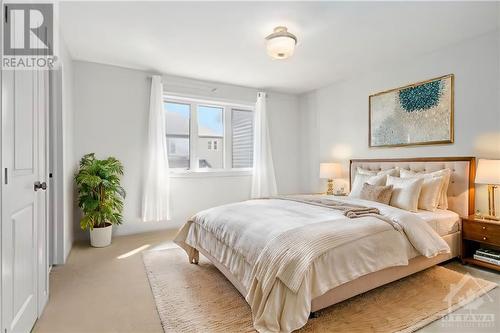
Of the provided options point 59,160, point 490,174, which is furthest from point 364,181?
point 59,160

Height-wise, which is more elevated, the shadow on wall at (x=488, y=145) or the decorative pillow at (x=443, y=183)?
the shadow on wall at (x=488, y=145)

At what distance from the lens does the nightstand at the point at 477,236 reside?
254 centimetres

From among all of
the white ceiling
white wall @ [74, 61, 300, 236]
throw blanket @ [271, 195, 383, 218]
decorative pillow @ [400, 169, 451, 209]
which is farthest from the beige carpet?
the white ceiling

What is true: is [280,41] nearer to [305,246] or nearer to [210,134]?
[305,246]

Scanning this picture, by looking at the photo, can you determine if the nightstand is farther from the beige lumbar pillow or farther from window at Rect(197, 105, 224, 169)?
window at Rect(197, 105, 224, 169)

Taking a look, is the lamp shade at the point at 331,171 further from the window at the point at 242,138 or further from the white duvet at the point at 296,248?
the white duvet at the point at 296,248

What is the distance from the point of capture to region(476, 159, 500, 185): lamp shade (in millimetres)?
2547

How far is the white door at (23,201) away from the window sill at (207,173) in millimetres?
2356

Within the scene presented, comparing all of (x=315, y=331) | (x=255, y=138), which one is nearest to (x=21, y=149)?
(x=315, y=331)

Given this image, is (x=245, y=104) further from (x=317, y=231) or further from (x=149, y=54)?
(x=317, y=231)

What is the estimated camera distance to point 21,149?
5.34 ft

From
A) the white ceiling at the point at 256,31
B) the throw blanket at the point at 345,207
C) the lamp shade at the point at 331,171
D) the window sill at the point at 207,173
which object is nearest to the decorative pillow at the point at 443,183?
the throw blanket at the point at 345,207

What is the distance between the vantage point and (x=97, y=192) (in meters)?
3.42

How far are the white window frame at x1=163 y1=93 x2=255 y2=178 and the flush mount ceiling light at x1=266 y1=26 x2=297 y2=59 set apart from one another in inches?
84.4
